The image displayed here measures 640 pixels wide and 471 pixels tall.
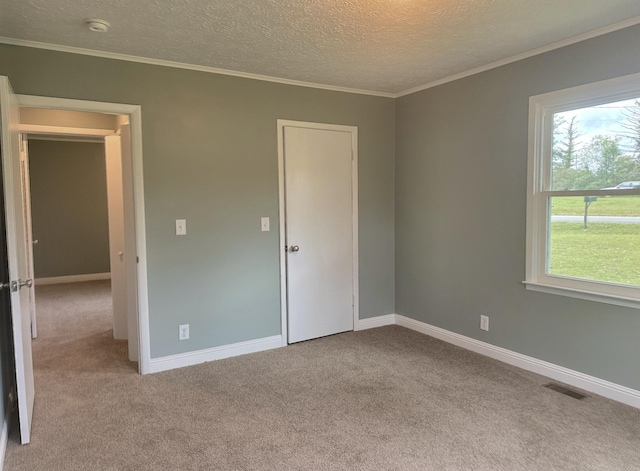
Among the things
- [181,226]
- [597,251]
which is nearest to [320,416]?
[181,226]

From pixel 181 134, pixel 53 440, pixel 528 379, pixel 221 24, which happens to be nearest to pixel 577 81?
pixel 528 379

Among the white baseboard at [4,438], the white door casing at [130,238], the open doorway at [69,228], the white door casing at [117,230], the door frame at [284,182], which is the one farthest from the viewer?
the open doorway at [69,228]

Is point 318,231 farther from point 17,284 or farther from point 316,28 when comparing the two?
point 17,284

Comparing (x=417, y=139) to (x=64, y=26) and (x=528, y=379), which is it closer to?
(x=528, y=379)

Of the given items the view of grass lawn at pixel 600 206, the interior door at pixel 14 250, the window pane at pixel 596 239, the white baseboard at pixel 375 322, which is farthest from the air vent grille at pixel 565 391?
the interior door at pixel 14 250

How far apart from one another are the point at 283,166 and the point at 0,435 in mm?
2695

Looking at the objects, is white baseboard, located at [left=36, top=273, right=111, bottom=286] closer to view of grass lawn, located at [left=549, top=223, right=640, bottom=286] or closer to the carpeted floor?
the carpeted floor

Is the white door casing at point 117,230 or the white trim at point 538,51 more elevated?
the white trim at point 538,51

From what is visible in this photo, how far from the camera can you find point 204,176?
3506 mm

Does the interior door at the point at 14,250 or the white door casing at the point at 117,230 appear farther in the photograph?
the white door casing at the point at 117,230

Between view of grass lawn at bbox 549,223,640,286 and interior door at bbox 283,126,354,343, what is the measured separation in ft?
6.10

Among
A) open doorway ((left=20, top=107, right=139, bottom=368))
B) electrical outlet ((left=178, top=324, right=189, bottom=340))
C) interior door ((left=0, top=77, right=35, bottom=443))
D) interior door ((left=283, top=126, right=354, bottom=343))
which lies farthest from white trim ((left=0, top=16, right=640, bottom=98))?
open doorway ((left=20, top=107, right=139, bottom=368))

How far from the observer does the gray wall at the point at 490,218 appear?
9.26 ft

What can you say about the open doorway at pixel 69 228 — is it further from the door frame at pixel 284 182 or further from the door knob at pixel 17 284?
the door knob at pixel 17 284
